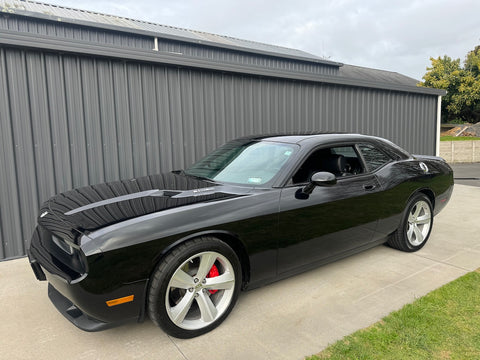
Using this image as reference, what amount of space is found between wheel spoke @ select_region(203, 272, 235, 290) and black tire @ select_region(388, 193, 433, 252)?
2.48 m

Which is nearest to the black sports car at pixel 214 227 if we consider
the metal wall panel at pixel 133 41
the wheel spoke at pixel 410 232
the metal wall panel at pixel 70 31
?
the wheel spoke at pixel 410 232

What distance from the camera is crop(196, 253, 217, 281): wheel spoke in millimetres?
2613

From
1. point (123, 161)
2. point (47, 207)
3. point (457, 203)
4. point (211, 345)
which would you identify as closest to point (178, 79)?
point (123, 161)

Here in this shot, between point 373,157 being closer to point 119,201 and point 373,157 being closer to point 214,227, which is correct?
point 214,227

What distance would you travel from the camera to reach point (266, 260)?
2.93m

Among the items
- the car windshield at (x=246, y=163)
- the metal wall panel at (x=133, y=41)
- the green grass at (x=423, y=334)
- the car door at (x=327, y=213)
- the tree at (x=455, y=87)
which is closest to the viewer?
the green grass at (x=423, y=334)

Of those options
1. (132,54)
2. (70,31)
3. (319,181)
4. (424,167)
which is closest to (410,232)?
(424,167)

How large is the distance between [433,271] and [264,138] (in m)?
2.36

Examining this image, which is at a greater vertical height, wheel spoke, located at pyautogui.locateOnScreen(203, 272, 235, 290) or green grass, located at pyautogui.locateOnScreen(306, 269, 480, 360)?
wheel spoke, located at pyautogui.locateOnScreen(203, 272, 235, 290)

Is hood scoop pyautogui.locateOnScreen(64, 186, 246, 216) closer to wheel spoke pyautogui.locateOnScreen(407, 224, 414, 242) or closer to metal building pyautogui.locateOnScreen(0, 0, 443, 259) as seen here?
metal building pyautogui.locateOnScreen(0, 0, 443, 259)

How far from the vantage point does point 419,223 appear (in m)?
4.46

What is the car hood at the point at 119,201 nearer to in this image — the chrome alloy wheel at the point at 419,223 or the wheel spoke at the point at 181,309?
the wheel spoke at the point at 181,309

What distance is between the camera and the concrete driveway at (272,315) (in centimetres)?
251

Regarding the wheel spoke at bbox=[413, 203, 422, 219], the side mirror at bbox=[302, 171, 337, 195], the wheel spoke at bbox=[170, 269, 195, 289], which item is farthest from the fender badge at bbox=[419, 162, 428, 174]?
the wheel spoke at bbox=[170, 269, 195, 289]
